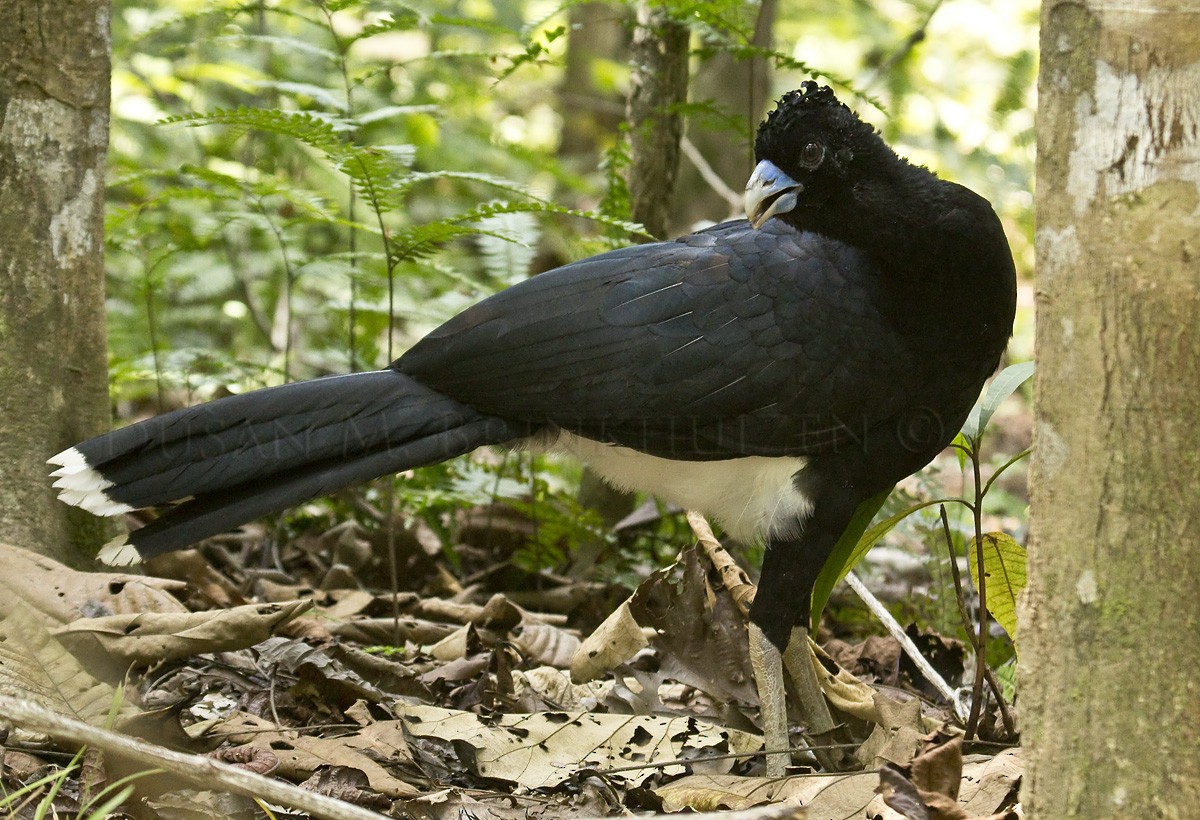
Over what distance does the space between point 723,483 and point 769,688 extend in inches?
23.6

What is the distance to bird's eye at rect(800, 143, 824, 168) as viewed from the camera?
3023mm

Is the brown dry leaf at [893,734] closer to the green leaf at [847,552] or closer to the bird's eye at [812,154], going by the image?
the green leaf at [847,552]

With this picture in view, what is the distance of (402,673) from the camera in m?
3.33

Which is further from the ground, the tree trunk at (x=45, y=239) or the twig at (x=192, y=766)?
the tree trunk at (x=45, y=239)

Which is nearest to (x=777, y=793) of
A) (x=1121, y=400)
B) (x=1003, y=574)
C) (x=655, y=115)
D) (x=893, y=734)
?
(x=893, y=734)

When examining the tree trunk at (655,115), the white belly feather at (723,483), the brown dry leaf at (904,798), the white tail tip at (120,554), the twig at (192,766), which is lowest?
the brown dry leaf at (904,798)

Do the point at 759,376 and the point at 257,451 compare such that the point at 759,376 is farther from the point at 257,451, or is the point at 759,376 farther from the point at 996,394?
the point at 257,451

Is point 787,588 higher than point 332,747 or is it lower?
higher

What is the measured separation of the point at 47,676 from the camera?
253cm

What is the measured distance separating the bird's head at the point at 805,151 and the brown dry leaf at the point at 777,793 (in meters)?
1.46

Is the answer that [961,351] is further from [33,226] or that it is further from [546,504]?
[33,226]

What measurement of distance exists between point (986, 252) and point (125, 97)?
611 centimetres

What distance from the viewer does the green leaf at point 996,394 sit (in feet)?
9.63

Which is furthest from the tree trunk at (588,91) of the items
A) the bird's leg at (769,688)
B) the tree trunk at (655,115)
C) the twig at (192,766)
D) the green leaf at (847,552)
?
the twig at (192,766)
